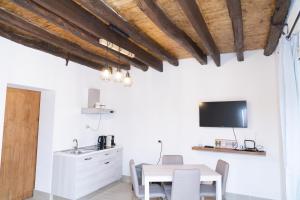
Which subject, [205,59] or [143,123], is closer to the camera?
[205,59]

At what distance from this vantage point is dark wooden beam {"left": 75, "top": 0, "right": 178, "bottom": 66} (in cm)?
213

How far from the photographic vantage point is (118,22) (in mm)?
2539

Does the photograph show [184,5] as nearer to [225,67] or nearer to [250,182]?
[225,67]

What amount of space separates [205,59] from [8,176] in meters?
4.01

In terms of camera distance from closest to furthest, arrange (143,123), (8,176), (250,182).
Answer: (8,176) < (250,182) < (143,123)

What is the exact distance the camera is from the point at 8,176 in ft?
11.2

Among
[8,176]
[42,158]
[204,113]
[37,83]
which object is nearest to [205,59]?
[204,113]

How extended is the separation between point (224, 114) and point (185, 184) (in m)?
1.78

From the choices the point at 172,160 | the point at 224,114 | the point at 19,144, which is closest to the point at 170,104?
the point at 224,114

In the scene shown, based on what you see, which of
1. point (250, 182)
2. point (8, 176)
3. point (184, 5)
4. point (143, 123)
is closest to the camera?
point (184, 5)

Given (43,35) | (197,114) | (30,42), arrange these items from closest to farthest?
(43,35)
(30,42)
(197,114)

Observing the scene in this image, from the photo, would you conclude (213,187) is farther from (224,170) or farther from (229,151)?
(229,151)

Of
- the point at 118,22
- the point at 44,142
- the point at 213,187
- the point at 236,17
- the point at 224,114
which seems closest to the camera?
the point at 236,17

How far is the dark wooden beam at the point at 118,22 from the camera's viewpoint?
7.00 ft
